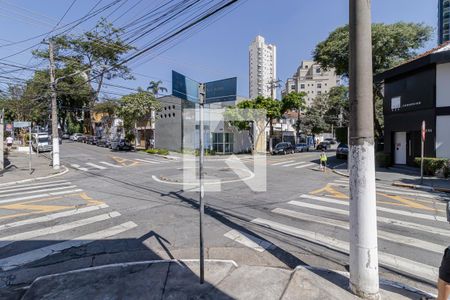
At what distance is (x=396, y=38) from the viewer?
2634 centimetres

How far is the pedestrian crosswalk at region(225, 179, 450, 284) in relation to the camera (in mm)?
4988

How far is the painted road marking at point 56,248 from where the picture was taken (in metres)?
5.08

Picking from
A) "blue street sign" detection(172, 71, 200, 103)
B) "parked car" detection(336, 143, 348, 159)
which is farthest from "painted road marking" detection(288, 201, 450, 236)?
"parked car" detection(336, 143, 348, 159)

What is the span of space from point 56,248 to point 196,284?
3367mm

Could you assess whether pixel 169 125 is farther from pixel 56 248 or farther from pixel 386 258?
pixel 386 258

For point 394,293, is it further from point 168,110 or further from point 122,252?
point 168,110

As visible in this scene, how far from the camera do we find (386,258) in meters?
5.09

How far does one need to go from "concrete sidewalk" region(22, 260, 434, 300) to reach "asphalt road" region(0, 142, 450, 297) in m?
0.48

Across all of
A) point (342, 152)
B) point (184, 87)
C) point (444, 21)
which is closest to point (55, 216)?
point (184, 87)

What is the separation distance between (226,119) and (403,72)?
67.8 feet

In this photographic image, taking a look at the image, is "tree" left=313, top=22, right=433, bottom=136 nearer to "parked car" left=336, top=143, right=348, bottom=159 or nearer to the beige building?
"parked car" left=336, top=143, right=348, bottom=159

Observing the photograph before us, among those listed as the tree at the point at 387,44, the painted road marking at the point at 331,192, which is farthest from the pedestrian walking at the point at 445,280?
the tree at the point at 387,44

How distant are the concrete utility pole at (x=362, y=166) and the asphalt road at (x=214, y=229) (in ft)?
3.45

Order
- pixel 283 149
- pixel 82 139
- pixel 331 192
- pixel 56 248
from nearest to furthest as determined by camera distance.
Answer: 1. pixel 56 248
2. pixel 331 192
3. pixel 283 149
4. pixel 82 139
